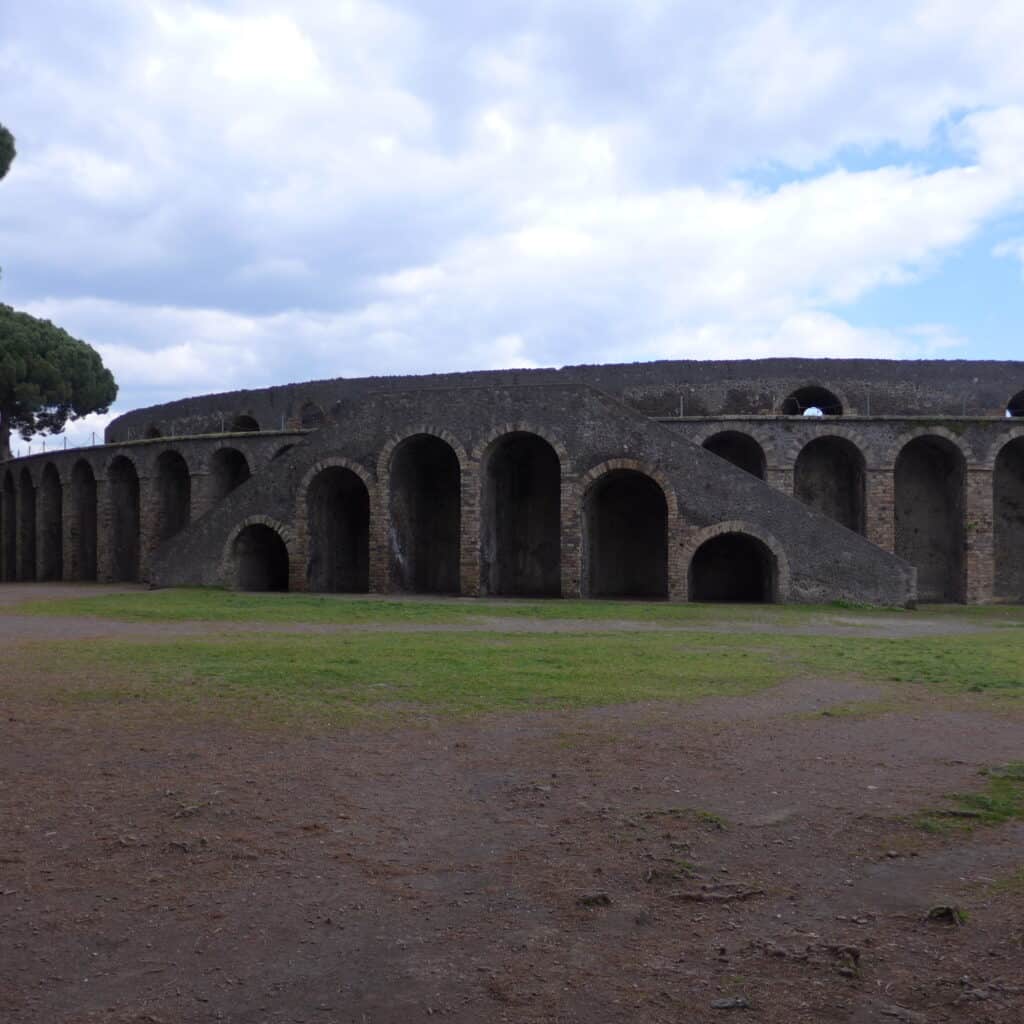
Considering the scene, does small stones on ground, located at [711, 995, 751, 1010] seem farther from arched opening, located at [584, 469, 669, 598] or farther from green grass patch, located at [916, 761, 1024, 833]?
arched opening, located at [584, 469, 669, 598]

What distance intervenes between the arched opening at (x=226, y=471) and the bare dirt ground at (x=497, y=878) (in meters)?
20.1

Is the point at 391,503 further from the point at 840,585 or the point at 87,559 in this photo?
the point at 87,559

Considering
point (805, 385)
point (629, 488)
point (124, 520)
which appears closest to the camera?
point (629, 488)

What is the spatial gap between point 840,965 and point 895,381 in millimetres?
24097

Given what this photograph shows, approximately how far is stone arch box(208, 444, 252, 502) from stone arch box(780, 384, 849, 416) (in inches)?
578

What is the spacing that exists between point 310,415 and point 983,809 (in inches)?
1046

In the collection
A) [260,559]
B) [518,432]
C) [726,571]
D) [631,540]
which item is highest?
[518,432]

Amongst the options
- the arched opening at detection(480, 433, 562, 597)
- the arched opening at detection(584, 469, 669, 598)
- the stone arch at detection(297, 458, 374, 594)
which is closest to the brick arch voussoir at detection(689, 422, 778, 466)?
the arched opening at detection(584, 469, 669, 598)

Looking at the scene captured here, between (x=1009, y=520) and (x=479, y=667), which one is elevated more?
(x=1009, y=520)

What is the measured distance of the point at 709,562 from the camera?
75.0ft

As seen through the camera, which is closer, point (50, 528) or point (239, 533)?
point (239, 533)

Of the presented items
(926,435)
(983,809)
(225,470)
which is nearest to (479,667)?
(983,809)

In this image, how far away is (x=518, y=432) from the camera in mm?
20344

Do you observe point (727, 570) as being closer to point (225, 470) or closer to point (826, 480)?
point (826, 480)
